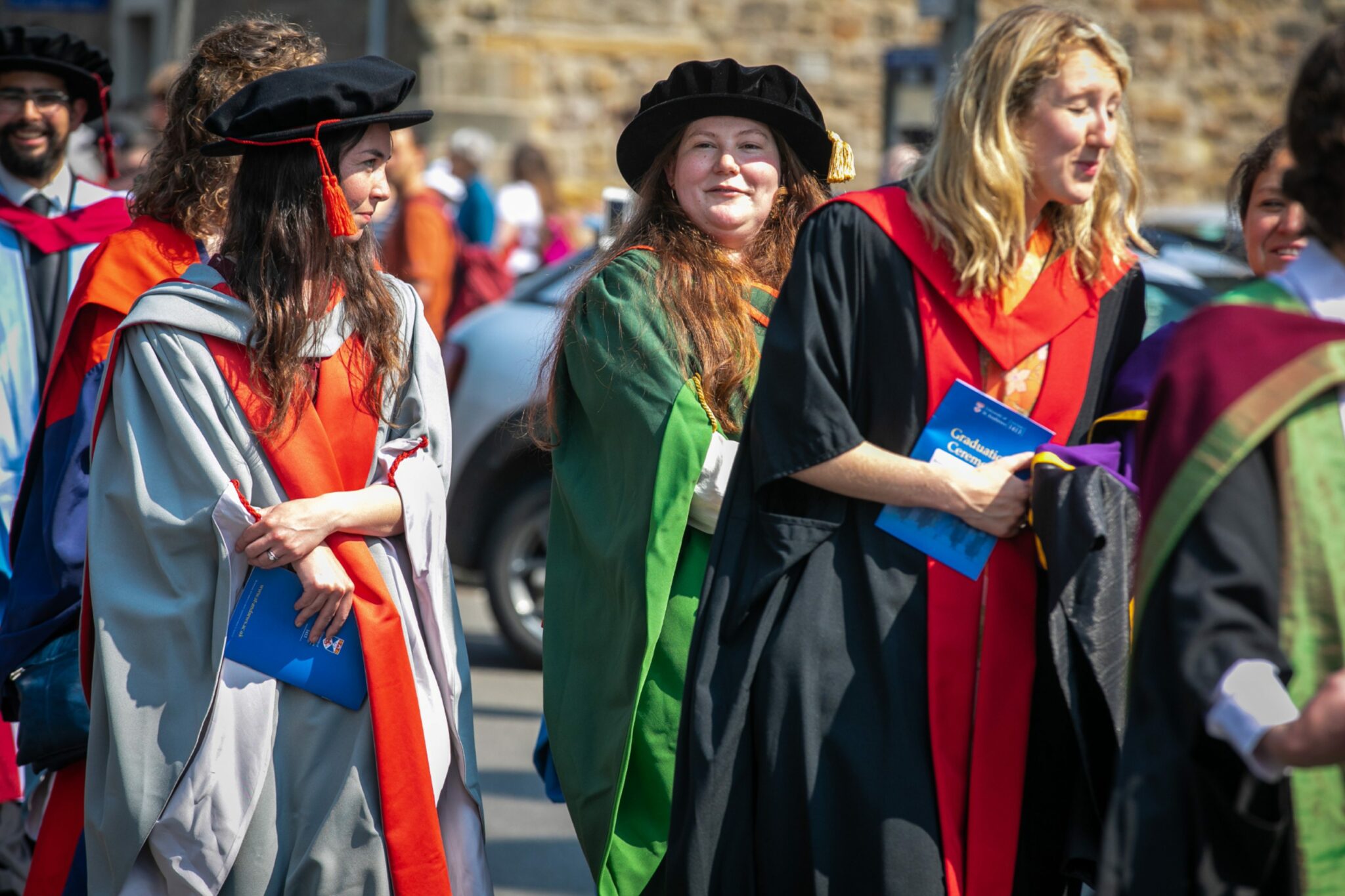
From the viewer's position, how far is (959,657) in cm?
270

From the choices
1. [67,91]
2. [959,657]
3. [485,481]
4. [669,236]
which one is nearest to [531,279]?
[485,481]

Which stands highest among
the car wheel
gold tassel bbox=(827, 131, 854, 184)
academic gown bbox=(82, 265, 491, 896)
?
gold tassel bbox=(827, 131, 854, 184)

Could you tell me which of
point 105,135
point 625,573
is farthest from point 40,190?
point 625,573

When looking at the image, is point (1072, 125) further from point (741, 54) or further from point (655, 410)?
point (741, 54)

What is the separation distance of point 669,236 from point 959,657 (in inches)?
48.5

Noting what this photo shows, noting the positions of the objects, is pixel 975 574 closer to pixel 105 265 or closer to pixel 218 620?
pixel 218 620

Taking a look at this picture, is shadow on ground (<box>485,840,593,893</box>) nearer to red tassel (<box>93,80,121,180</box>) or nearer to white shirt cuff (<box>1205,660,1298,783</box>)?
red tassel (<box>93,80,121,180</box>)

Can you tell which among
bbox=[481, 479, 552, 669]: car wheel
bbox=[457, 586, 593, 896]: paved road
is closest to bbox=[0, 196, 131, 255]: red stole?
bbox=[457, 586, 593, 896]: paved road

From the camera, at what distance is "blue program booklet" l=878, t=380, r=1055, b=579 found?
8.87ft

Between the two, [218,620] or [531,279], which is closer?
[218,620]

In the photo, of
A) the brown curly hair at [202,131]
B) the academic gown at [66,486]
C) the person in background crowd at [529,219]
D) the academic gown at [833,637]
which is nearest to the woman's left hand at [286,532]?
the academic gown at [66,486]

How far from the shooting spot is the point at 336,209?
295 centimetres

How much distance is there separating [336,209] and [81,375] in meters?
0.81

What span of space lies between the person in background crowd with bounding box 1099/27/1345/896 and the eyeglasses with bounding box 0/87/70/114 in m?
3.43
